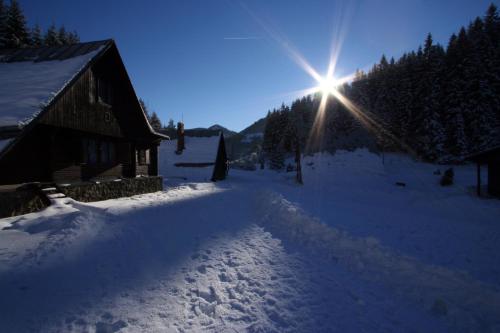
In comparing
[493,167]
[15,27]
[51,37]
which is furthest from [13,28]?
[493,167]

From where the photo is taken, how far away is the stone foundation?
927 centimetres

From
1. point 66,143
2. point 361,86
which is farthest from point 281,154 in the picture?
point 66,143

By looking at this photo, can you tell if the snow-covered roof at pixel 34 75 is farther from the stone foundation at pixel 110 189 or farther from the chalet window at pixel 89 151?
the chalet window at pixel 89 151

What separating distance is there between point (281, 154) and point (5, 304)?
5117 centimetres

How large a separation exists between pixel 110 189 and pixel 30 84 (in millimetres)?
5237

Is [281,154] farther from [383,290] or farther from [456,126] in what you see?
[383,290]

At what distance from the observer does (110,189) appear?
11.2 meters

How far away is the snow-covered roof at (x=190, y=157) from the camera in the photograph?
2739cm

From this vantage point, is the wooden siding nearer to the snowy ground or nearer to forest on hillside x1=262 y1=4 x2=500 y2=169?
the snowy ground

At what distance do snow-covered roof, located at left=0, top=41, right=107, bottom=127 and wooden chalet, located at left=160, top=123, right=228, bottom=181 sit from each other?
640 inches

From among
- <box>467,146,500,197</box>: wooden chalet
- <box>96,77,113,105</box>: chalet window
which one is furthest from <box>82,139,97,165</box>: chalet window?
<box>467,146,500,197</box>: wooden chalet

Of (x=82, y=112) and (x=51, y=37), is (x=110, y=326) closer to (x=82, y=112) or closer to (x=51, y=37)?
(x=82, y=112)

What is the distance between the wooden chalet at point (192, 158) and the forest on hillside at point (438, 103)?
11.0m

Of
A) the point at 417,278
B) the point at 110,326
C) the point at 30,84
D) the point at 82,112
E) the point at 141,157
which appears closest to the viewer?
the point at 110,326
